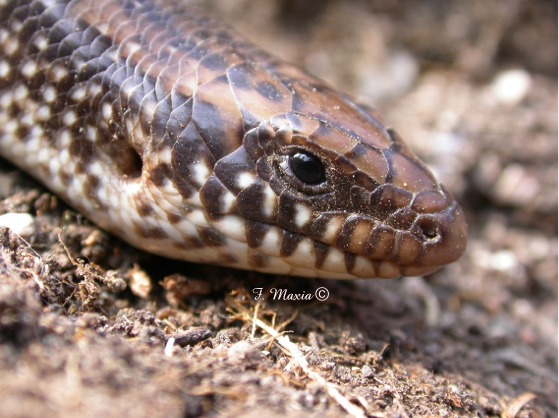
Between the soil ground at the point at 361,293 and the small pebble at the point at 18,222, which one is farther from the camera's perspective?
the small pebble at the point at 18,222

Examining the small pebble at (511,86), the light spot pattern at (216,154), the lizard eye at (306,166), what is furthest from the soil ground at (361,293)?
the lizard eye at (306,166)

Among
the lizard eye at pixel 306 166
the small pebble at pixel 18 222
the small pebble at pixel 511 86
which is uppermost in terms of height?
the lizard eye at pixel 306 166

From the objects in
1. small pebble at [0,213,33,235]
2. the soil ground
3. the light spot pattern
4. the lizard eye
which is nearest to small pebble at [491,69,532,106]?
the soil ground

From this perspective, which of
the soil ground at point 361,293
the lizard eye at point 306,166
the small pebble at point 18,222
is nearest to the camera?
the soil ground at point 361,293

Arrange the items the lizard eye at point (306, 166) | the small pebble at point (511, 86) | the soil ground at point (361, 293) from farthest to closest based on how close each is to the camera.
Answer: the small pebble at point (511, 86) → the lizard eye at point (306, 166) → the soil ground at point (361, 293)

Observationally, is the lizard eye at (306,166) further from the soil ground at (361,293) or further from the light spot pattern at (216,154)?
the soil ground at (361,293)

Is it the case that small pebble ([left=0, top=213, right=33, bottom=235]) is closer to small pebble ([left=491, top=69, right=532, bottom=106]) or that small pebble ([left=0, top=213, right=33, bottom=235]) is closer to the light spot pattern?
the light spot pattern

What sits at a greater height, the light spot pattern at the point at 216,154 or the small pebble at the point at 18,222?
the light spot pattern at the point at 216,154
